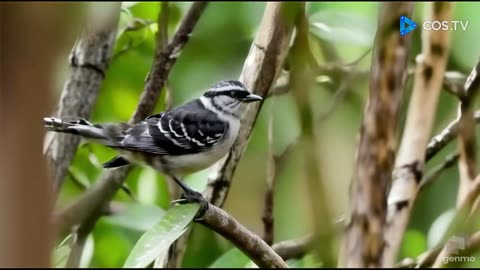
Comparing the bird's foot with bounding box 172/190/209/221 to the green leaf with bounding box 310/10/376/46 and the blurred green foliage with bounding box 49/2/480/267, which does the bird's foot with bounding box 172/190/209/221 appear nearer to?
the blurred green foliage with bounding box 49/2/480/267

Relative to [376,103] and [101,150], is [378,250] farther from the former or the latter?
[101,150]

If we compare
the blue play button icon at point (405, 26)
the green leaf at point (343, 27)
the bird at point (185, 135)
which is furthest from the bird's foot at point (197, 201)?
the blue play button icon at point (405, 26)

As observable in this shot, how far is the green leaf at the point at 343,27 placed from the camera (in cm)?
141

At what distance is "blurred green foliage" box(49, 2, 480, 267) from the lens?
1.31m

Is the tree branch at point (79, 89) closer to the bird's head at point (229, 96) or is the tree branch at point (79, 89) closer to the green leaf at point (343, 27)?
the bird's head at point (229, 96)

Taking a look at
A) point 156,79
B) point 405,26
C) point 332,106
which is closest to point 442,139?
point 332,106

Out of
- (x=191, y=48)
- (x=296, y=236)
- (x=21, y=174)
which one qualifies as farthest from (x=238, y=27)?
(x=21, y=174)

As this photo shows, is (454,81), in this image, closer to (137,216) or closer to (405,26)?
(137,216)

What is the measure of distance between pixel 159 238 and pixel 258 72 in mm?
445

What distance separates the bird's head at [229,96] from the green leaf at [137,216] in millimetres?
273

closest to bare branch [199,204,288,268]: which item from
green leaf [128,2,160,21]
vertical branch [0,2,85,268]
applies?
green leaf [128,2,160,21]

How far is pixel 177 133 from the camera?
1.60m

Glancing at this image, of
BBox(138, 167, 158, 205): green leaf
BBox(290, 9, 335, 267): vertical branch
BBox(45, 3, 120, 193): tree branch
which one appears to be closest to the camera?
BBox(290, 9, 335, 267): vertical branch

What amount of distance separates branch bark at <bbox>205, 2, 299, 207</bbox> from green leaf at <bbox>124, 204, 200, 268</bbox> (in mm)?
311
